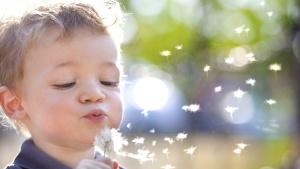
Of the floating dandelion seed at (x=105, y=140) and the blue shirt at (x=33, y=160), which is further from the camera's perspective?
the blue shirt at (x=33, y=160)

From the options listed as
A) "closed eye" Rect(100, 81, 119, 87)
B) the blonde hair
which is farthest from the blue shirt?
"closed eye" Rect(100, 81, 119, 87)

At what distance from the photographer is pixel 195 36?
5453 mm

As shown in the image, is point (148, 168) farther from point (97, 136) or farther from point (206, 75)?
point (97, 136)

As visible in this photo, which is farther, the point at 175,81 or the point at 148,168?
the point at 148,168

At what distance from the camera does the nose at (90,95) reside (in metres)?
1.67

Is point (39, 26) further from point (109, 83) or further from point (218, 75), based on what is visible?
point (218, 75)

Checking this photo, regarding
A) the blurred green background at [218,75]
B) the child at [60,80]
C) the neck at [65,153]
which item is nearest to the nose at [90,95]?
the child at [60,80]

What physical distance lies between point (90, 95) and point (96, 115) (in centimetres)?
5

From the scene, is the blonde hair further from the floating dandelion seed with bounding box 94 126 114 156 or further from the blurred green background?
the blurred green background

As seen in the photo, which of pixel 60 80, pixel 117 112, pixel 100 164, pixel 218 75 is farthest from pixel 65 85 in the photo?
pixel 218 75

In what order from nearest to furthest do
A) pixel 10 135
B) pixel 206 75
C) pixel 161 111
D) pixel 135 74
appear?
pixel 135 74 → pixel 206 75 → pixel 161 111 → pixel 10 135

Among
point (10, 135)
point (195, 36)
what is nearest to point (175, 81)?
point (195, 36)

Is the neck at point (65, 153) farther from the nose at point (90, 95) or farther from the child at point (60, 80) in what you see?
the nose at point (90, 95)

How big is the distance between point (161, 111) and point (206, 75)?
23.4 inches
